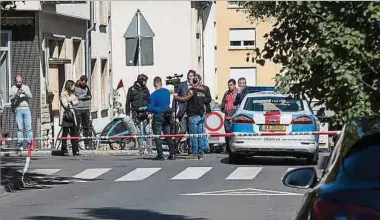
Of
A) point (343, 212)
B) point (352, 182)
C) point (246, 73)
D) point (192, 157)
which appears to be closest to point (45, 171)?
point (192, 157)

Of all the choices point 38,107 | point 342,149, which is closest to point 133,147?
point 38,107

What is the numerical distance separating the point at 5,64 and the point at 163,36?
17.6 meters

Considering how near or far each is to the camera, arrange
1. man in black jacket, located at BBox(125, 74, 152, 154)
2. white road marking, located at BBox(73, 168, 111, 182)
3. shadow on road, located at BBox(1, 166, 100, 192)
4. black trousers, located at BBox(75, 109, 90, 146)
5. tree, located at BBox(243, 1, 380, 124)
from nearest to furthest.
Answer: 1. tree, located at BBox(243, 1, 380, 124)
2. shadow on road, located at BBox(1, 166, 100, 192)
3. white road marking, located at BBox(73, 168, 111, 182)
4. man in black jacket, located at BBox(125, 74, 152, 154)
5. black trousers, located at BBox(75, 109, 90, 146)

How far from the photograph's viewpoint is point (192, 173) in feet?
62.7

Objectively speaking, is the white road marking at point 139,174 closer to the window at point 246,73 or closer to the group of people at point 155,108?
the group of people at point 155,108

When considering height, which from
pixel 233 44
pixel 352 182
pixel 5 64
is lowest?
pixel 352 182

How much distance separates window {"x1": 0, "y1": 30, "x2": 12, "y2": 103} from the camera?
2775 cm

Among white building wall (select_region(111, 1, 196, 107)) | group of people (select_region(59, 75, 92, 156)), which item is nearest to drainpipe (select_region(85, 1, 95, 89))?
group of people (select_region(59, 75, 92, 156))

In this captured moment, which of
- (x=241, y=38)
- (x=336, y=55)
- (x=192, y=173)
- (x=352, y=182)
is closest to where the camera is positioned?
(x=352, y=182)

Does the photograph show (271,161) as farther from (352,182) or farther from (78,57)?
(352,182)

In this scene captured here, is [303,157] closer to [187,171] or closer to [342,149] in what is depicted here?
[187,171]

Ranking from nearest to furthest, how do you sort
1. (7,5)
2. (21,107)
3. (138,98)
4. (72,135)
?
1. (7,5)
2. (72,135)
3. (21,107)
4. (138,98)

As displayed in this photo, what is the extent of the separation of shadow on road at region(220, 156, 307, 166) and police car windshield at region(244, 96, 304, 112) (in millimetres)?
1151

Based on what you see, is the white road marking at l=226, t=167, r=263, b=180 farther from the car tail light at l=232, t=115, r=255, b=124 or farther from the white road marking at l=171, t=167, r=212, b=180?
the car tail light at l=232, t=115, r=255, b=124
